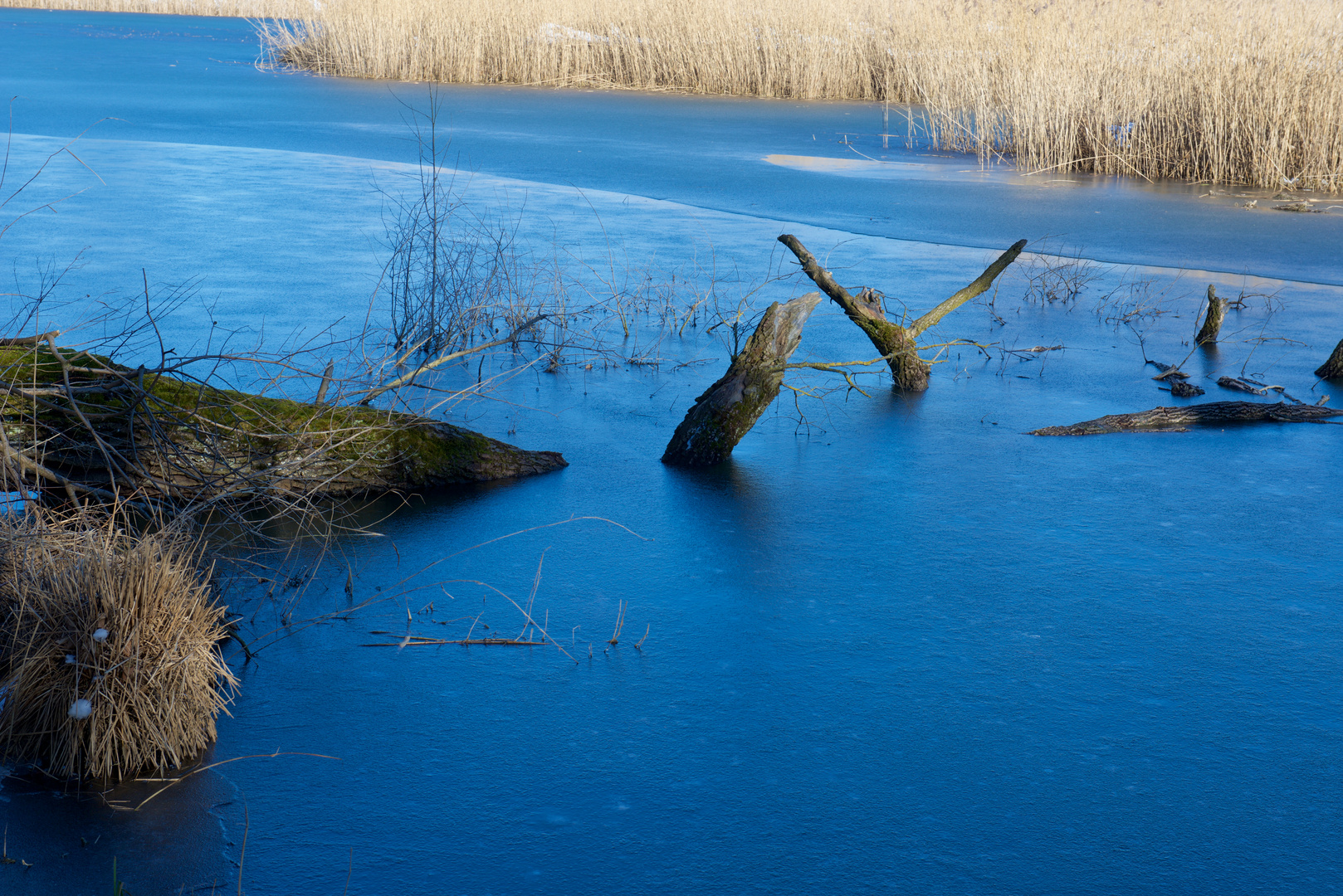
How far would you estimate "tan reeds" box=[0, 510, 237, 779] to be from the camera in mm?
2600

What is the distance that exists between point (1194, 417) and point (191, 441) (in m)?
4.28

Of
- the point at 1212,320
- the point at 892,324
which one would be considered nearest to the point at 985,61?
the point at 1212,320

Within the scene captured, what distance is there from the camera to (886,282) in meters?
8.12

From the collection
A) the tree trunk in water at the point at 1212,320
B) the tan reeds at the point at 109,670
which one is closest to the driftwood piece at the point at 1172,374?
the tree trunk in water at the point at 1212,320

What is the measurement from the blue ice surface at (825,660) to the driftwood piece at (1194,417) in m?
0.09

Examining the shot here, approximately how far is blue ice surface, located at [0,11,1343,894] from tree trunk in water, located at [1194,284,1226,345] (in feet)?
0.47

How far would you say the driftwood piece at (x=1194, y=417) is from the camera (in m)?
5.29

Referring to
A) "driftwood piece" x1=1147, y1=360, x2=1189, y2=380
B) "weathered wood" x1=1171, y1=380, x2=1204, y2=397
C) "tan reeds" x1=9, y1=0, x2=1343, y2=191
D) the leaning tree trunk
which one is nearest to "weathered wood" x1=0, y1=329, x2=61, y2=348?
the leaning tree trunk

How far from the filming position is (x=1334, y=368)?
20.4 ft

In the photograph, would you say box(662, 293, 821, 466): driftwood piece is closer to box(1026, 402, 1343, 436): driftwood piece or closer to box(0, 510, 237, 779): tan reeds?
box(1026, 402, 1343, 436): driftwood piece

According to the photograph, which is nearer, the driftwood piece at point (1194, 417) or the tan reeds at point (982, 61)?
the driftwood piece at point (1194, 417)

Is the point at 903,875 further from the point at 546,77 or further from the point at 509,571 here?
the point at 546,77

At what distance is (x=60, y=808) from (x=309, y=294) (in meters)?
5.19

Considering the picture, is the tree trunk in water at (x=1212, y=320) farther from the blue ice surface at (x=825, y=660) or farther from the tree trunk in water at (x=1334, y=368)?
the tree trunk in water at (x=1334, y=368)
